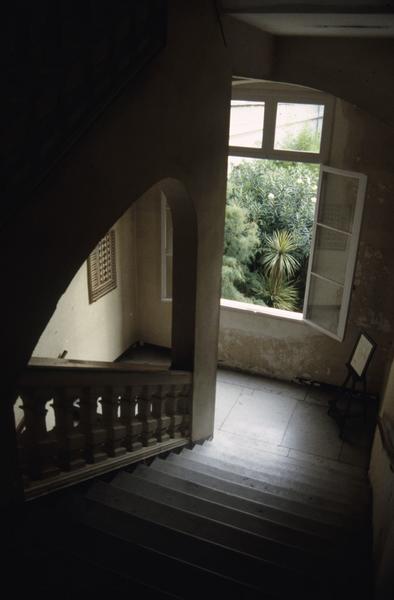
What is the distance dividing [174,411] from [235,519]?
117 centimetres

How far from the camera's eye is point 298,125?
6207 millimetres

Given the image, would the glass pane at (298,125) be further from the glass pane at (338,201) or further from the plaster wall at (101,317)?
the plaster wall at (101,317)

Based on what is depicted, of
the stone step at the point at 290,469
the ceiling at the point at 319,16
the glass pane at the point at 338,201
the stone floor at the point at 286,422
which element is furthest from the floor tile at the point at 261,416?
the ceiling at the point at 319,16

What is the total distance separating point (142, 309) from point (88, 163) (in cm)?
466

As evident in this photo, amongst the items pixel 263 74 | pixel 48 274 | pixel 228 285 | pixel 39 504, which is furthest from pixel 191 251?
pixel 228 285

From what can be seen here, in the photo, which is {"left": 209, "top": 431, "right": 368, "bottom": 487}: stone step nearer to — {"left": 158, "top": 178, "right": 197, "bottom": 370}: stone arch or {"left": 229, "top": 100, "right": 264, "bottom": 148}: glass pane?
{"left": 158, "top": 178, "right": 197, "bottom": 370}: stone arch

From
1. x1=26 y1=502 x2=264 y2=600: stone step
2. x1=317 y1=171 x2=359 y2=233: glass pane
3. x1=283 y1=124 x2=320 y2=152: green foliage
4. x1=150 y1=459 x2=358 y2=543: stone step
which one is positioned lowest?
x1=150 y1=459 x2=358 y2=543: stone step

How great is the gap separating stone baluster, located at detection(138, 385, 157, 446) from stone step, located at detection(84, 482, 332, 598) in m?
0.69

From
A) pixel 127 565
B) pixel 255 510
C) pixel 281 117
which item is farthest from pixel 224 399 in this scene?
pixel 127 565

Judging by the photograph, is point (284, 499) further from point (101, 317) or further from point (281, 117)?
point (281, 117)

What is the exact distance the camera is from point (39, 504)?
276 cm

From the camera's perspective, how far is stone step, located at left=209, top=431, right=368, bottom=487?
462 centimetres

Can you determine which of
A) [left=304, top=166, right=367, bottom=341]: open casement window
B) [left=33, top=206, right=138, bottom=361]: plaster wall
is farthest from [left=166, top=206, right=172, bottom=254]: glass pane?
[left=304, top=166, right=367, bottom=341]: open casement window

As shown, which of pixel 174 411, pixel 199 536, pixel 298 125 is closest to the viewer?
pixel 199 536
